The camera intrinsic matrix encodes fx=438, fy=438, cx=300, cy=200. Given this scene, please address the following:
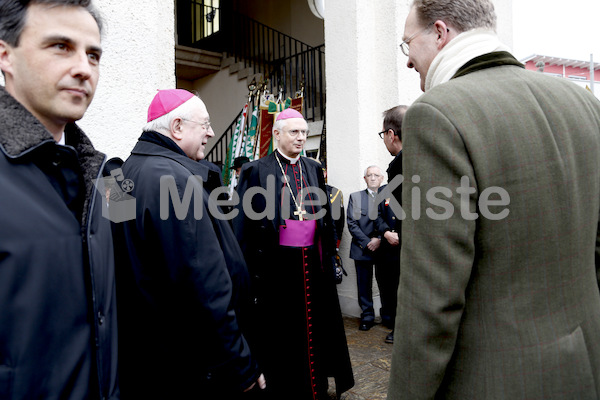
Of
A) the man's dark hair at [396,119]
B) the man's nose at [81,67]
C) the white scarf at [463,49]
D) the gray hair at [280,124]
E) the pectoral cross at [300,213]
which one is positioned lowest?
the pectoral cross at [300,213]

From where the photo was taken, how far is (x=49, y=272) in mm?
995

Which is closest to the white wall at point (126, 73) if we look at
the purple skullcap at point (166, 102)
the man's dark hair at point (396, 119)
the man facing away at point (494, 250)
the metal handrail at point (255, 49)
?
the purple skullcap at point (166, 102)

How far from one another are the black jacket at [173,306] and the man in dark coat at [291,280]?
4.68 ft

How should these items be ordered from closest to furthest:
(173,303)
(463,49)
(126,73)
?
1. (463,49)
2. (173,303)
3. (126,73)

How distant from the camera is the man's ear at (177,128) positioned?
6.88ft

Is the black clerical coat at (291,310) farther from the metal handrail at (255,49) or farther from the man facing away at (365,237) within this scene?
the metal handrail at (255,49)

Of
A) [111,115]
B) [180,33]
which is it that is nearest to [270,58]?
[180,33]

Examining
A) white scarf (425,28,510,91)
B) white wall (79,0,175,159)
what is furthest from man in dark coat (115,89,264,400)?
white wall (79,0,175,159)

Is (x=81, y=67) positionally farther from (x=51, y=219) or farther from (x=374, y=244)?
(x=374, y=244)

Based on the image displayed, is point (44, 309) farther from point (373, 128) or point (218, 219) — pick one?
point (373, 128)

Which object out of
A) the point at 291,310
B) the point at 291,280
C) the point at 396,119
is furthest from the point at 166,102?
the point at 291,310

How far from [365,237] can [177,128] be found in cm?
335

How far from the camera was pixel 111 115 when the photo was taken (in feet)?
9.92

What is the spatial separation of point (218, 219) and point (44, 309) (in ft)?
3.33
